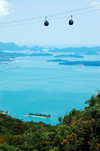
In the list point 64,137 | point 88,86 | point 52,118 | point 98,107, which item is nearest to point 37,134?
point 64,137

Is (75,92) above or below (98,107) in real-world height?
above

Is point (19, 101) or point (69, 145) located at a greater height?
point (19, 101)

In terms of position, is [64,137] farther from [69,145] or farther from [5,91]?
[5,91]

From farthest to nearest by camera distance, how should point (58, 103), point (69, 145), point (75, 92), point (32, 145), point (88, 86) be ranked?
1. point (88, 86)
2. point (75, 92)
3. point (58, 103)
4. point (32, 145)
5. point (69, 145)

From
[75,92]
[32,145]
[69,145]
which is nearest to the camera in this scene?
[69,145]

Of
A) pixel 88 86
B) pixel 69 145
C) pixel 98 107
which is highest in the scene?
pixel 88 86

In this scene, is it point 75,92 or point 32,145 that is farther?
point 75,92

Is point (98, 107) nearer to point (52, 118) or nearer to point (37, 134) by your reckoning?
point (37, 134)

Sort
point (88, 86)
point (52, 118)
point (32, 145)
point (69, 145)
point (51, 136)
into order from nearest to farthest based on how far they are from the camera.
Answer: point (69, 145) < point (32, 145) < point (51, 136) < point (52, 118) < point (88, 86)

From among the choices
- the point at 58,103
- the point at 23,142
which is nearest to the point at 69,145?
the point at 23,142
